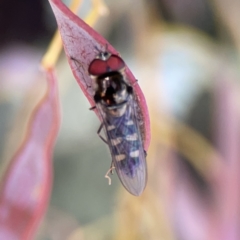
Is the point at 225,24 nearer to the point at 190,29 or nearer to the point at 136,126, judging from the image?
the point at 190,29

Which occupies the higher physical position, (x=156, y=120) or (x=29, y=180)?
(x=156, y=120)

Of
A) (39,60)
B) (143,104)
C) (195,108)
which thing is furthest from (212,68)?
(143,104)

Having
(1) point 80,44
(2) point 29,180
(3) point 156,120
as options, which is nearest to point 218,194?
(3) point 156,120

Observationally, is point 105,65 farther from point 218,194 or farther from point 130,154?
point 218,194

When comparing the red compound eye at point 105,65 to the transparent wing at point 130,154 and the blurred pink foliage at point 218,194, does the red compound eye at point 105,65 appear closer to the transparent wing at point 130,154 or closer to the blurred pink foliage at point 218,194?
the transparent wing at point 130,154

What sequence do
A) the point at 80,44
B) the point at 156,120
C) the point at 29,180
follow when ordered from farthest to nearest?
the point at 156,120 < the point at 29,180 < the point at 80,44

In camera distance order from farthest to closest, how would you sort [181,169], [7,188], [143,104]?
1. [181,169]
2. [7,188]
3. [143,104]
